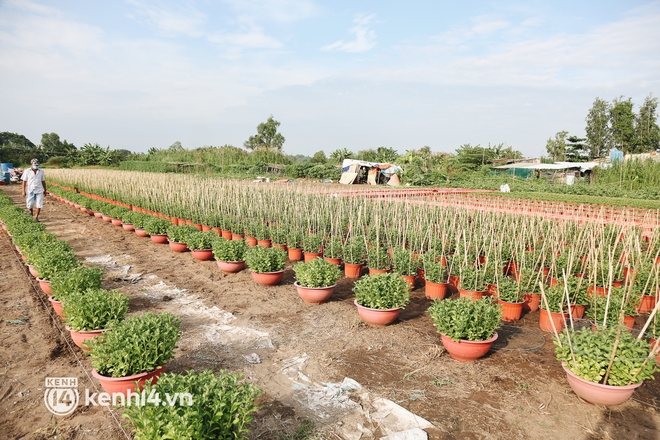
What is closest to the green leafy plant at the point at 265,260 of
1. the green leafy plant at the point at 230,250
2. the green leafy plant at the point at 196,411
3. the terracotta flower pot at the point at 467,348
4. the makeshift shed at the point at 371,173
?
the green leafy plant at the point at 230,250

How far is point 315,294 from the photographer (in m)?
5.47

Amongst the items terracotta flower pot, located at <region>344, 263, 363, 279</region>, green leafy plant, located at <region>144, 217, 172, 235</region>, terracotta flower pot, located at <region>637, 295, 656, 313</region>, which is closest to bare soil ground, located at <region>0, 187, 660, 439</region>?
terracotta flower pot, located at <region>344, 263, 363, 279</region>

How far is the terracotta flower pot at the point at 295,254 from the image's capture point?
319 inches

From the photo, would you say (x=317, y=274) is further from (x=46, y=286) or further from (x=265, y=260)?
(x=46, y=286)

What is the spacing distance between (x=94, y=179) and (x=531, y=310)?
20169mm

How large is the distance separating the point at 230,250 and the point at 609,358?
5.33 metres

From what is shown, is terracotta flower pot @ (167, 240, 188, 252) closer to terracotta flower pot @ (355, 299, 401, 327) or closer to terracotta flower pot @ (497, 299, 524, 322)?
terracotta flower pot @ (355, 299, 401, 327)

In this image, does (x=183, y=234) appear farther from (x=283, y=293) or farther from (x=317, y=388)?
(x=317, y=388)

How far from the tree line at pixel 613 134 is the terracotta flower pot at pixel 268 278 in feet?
136

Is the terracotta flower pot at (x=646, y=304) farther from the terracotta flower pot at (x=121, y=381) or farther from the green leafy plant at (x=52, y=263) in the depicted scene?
the green leafy plant at (x=52, y=263)

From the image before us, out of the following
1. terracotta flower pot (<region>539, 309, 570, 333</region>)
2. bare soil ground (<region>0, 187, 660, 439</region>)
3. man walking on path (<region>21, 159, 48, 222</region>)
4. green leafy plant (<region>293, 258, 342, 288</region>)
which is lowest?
bare soil ground (<region>0, 187, 660, 439</region>)

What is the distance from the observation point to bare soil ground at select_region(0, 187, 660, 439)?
9.94 feet

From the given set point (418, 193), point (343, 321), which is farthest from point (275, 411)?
point (418, 193)

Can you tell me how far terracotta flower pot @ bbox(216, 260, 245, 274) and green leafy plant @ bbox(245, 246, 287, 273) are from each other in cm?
64
